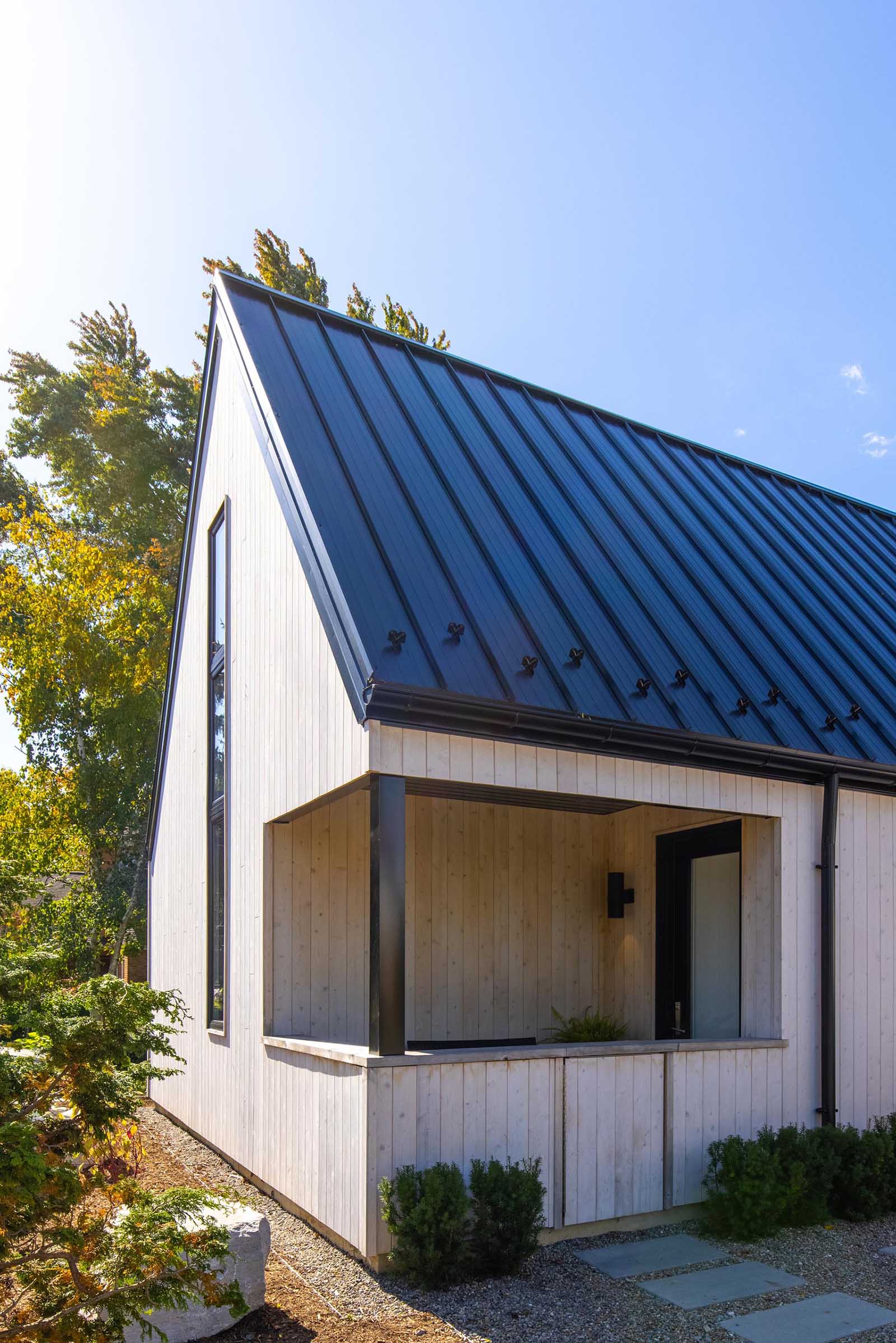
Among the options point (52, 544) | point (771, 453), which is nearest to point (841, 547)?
point (52, 544)

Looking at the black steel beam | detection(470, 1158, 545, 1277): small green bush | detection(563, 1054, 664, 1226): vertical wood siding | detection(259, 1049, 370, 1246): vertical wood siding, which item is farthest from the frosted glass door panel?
the black steel beam

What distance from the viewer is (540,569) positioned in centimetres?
766

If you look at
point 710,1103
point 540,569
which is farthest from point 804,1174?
point 540,569

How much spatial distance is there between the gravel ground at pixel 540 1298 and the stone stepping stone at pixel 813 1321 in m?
0.08

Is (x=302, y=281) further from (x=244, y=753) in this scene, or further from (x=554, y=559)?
(x=554, y=559)

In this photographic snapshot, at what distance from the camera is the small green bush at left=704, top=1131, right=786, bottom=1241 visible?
6.18m

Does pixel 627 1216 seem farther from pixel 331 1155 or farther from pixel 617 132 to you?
pixel 617 132

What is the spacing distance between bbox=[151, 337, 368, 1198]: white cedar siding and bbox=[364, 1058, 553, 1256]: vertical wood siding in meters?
0.88

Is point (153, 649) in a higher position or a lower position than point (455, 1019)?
higher

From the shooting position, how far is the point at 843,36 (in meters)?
12.3

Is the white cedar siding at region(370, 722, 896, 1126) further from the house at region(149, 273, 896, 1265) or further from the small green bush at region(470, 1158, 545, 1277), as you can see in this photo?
the small green bush at region(470, 1158, 545, 1277)

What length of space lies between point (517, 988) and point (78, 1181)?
612cm

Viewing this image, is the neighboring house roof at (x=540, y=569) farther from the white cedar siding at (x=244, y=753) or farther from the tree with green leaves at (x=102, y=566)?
the tree with green leaves at (x=102, y=566)

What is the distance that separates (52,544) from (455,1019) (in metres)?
16.0
